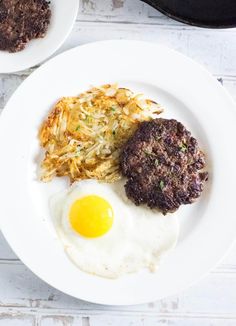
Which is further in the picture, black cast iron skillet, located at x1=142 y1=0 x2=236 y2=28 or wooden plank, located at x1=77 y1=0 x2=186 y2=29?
wooden plank, located at x1=77 y1=0 x2=186 y2=29

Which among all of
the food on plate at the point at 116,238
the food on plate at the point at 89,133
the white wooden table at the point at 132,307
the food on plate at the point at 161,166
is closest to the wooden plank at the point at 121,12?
the white wooden table at the point at 132,307

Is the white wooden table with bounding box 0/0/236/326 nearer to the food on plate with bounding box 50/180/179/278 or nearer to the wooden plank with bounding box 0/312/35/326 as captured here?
the wooden plank with bounding box 0/312/35/326

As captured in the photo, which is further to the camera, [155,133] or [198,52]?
[198,52]

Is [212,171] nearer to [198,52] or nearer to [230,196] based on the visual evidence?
[230,196]

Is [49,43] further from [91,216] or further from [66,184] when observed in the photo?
[91,216]

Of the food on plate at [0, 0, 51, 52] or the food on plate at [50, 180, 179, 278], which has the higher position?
the food on plate at [0, 0, 51, 52]

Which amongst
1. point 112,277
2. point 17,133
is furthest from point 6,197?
point 112,277

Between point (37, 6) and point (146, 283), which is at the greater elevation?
point (37, 6)

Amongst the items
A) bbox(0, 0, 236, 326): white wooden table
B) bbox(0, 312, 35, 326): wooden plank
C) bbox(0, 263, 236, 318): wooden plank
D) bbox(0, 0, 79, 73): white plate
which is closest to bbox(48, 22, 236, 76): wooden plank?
bbox(0, 0, 236, 326): white wooden table

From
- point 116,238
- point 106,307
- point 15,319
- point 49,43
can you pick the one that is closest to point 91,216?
point 116,238
